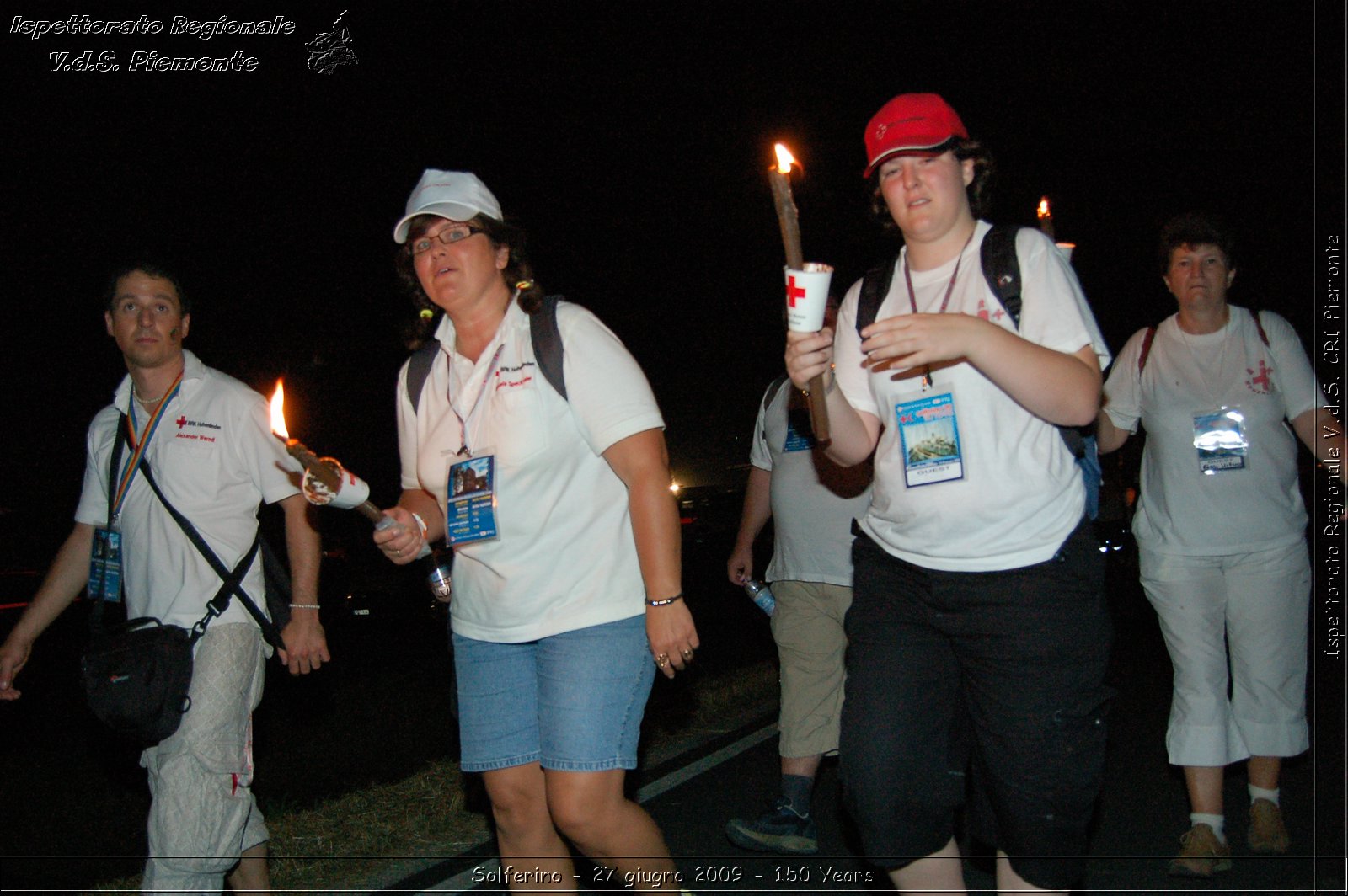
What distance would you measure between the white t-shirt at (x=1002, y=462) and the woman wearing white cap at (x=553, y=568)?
2.48 feet

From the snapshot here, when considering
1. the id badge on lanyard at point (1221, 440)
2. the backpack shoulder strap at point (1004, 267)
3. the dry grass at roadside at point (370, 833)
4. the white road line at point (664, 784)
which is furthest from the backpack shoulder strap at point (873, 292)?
the dry grass at roadside at point (370, 833)

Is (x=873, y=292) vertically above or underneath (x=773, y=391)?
above

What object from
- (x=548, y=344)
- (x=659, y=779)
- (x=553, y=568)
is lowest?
(x=659, y=779)

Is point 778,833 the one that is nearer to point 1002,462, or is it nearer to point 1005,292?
point 1002,462

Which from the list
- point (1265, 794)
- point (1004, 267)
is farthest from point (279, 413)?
point (1265, 794)

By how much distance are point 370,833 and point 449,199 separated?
295 cm

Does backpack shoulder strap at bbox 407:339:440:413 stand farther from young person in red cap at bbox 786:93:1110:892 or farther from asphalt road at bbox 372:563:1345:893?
asphalt road at bbox 372:563:1345:893

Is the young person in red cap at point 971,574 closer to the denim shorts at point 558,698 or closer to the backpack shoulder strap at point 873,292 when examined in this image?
the backpack shoulder strap at point 873,292

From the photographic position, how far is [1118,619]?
11406 mm

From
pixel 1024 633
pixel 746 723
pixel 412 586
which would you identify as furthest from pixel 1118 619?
pixel 1024 633

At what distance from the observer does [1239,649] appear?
422 centimetres

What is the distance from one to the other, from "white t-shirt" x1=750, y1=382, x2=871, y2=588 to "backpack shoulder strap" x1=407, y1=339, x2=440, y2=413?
68.7 inches

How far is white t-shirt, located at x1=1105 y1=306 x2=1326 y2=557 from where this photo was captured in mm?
4121

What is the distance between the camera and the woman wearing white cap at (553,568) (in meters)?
3.00
